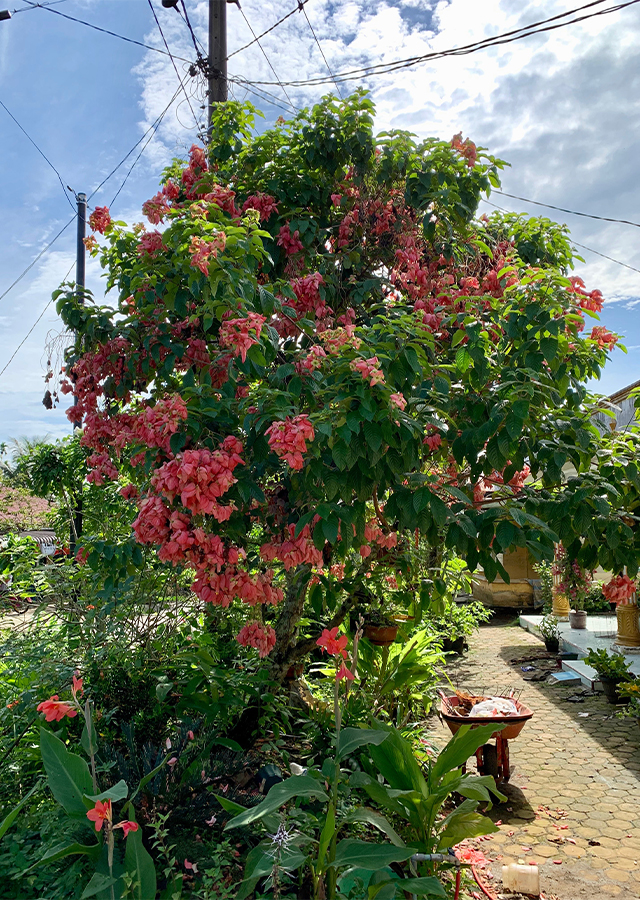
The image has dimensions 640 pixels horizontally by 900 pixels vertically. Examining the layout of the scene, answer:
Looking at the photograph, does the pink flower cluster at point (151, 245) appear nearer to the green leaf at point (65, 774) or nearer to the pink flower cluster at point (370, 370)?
the pink flower cluster at point (370, 370)

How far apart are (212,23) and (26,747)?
596 cm

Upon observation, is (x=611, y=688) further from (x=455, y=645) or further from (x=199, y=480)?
(x=199, y=480)

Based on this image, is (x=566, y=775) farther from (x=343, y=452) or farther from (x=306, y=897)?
(x=343, y=452)

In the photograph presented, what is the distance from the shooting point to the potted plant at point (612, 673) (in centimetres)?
729

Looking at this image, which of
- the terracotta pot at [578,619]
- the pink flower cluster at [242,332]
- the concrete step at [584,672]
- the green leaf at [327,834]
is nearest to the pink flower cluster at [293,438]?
the pink flower cluster at [242,332]

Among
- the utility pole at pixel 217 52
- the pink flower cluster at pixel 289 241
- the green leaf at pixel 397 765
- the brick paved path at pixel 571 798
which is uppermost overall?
the utility pole at pixel 217 52

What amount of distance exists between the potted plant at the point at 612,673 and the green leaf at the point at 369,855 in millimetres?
5636

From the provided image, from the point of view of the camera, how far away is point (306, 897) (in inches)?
121

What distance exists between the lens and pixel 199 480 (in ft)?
8.88

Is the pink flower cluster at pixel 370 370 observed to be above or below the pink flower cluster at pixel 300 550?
above

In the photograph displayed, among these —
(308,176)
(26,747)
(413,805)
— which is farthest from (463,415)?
(26,747)

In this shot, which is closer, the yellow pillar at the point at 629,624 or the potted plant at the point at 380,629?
the potted plant at the point at 380,629

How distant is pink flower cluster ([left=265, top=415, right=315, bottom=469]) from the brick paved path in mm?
3106

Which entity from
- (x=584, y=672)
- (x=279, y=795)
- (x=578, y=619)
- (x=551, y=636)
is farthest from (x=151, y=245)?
(x=578, y=619)
